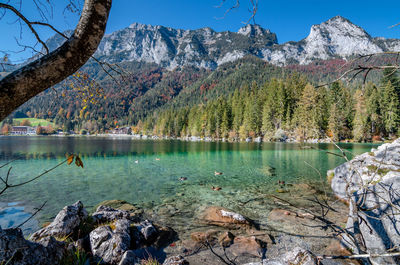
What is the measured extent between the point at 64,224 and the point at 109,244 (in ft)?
5.17

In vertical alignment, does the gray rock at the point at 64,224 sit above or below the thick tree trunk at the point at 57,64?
below

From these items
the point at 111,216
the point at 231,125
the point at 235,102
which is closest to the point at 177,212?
the point at 111,216

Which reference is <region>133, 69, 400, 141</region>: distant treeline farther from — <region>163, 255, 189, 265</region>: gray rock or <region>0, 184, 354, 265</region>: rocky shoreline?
<region>163, 255, 189, 265</region>: gray rock

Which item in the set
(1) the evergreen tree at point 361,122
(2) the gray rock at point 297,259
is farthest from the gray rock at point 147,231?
(1) the evergreen tree at point 361,122

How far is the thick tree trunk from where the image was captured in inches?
59.6

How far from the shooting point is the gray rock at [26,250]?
3.01 m

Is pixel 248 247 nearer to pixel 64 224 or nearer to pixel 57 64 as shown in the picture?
pixel 64 224

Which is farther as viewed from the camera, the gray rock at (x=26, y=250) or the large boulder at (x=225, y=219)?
the large boulder at (x=225, y=219)

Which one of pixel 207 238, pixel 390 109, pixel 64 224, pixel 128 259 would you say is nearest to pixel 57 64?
pixel 128 259

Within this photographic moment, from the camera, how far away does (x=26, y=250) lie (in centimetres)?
325

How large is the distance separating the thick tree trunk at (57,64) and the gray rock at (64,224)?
16.4 feet

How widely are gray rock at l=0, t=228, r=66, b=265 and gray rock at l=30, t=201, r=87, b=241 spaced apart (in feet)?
4.89

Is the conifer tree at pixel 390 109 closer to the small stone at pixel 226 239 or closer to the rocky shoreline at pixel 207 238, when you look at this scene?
the rocky shoreline at pixel 207 238

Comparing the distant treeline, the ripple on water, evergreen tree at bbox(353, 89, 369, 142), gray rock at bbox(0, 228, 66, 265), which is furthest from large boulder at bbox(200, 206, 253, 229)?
evergreen tree at bbox(353, 89, 369, 142)
